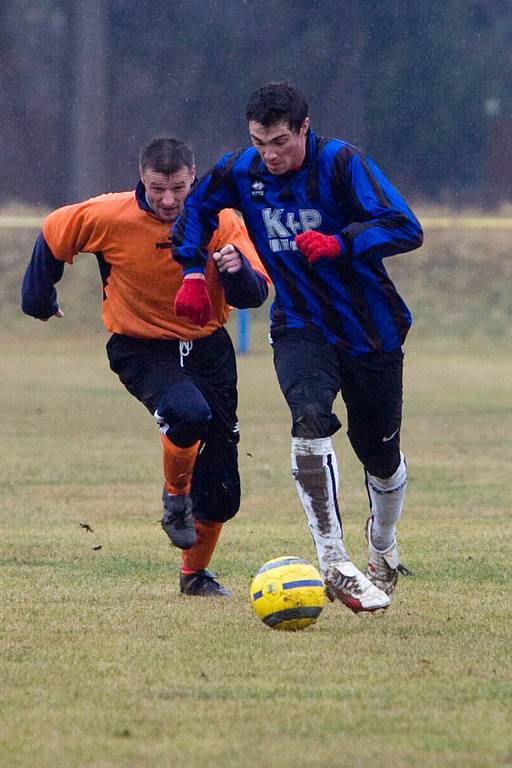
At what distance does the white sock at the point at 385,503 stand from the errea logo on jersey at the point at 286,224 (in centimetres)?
107

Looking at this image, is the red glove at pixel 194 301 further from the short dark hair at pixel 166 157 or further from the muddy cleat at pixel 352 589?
the muddy cleat at pixel 352 589

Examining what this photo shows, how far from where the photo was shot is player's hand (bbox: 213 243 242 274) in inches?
253

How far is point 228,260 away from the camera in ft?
21.1

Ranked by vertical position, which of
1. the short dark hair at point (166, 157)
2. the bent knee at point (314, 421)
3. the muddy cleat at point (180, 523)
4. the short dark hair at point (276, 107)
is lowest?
the muddy cleat at point (180, 523)

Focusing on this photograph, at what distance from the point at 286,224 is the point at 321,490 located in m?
1.01

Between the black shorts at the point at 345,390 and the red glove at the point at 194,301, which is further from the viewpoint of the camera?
the red glove at the point at 194,301

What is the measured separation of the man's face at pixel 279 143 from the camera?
233 inches

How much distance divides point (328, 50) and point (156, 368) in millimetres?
31577

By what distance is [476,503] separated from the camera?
985 centimetres

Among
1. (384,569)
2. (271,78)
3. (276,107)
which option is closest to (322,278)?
(276,107)

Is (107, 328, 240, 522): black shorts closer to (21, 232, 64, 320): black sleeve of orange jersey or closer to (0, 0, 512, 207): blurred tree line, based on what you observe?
(21, 232, 64, 320): black sleeve of orange jersey

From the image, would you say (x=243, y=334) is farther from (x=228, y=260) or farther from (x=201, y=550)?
(x=228, y=260)

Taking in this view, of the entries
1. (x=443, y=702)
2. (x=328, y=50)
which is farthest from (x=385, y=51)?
(x=443, y=702)

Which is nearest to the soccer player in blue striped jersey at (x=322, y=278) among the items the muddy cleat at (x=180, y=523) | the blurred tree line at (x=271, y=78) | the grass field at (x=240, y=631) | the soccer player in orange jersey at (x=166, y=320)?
the soccer player in orange jersey at (x=166, y=320)
